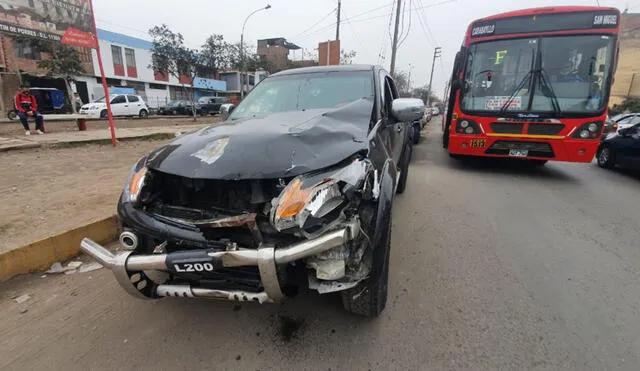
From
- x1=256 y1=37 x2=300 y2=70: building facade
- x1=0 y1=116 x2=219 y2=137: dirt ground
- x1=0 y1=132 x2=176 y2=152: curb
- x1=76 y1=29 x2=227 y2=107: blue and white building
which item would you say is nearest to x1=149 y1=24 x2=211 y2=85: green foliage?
x1=0 y1=116 x2=219 y2=137: dirt ground

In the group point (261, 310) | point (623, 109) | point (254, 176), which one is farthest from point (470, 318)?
point (623, 109)

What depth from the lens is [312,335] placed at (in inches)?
78.0

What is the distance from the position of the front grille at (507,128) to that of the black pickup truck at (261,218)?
4.96m

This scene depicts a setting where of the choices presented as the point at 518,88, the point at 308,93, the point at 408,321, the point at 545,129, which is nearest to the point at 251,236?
the point at 408,321

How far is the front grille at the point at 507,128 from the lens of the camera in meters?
5.90

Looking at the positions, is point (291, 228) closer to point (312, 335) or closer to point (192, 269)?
point (192, 269)

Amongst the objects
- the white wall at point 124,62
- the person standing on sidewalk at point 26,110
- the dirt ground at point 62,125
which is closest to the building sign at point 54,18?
the person standing on sidewalk at point 26,110

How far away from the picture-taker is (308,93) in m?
3.14

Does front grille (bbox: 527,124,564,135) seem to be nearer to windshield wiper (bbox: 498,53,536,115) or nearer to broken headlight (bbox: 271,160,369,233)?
windshield wiper (bbox: 498,53,536,115)

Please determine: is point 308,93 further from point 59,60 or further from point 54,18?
point 59,60

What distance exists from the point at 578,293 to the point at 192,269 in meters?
2.78

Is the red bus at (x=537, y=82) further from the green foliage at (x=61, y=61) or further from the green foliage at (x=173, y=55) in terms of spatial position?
the green foliage at (x=61, y=61)

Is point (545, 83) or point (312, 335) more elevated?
point (545, 83)

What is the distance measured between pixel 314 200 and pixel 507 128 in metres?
5.86
